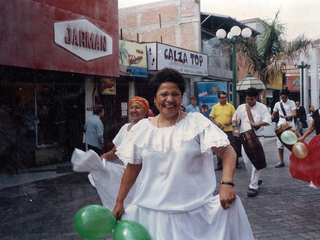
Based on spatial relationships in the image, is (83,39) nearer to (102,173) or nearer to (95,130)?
(95,130)

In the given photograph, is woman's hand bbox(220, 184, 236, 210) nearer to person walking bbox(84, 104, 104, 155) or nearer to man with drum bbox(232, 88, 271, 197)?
man with drum bbox(232, 88, 271, 197)

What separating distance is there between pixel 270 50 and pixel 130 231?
19769 mm

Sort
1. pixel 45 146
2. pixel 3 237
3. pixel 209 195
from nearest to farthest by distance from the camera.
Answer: pixel 209 195 < pixel 3 237 < pixel 45 146

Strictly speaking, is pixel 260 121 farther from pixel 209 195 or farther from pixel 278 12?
pixel 278 12

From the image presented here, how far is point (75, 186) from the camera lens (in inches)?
280

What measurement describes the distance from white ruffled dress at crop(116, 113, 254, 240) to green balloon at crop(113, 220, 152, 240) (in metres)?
0.10

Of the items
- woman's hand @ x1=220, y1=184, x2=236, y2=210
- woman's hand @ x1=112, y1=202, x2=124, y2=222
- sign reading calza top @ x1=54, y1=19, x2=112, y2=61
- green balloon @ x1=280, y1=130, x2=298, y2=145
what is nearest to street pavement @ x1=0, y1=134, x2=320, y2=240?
green balloon @ x1=280, y1=130, x2=298, y2=145

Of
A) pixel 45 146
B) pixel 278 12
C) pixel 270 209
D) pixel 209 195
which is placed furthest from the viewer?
pixel 278 12

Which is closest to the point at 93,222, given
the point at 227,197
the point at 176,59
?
the point at 227,197

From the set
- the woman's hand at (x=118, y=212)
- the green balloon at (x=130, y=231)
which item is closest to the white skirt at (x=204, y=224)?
the green balloon at (x=130, y=231)

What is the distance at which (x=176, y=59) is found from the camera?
49.3ft

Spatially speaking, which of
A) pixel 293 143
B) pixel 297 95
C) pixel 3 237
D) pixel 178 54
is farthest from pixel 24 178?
pixel 297 95

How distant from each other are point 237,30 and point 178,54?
305cm

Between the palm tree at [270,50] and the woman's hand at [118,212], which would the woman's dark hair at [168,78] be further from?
the palm tree at [270,50]
